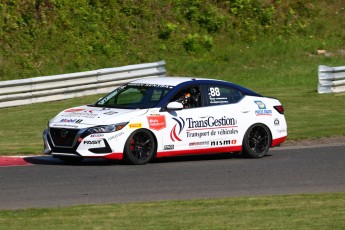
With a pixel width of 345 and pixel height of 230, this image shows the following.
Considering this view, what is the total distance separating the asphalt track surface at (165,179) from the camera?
1209cm

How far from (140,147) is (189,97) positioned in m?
1.45

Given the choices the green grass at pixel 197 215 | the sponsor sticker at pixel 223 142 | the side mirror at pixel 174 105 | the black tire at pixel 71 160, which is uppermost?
the side mirror at pixel 174 105

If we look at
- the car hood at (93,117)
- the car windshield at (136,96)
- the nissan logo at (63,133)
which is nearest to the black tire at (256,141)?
the car windshield at (136,96)

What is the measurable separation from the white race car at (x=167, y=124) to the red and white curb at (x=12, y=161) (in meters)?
0.54

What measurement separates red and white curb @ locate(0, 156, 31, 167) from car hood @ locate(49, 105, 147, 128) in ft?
2.66

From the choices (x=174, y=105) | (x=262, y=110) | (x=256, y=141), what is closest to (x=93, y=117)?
(x=174, y=105)

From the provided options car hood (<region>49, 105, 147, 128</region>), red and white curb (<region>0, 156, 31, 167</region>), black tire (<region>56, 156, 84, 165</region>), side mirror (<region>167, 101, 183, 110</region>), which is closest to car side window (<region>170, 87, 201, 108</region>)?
side mirror (<region>167, 101, 183, 110</region>)

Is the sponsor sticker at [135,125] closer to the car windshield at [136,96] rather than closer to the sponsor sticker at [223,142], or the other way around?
the car windshield at [136,96]

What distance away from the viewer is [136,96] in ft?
51.5

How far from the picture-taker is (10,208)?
11.1 metres

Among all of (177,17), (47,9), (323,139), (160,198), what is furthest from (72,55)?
(160,198)

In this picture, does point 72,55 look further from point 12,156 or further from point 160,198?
point 160,198

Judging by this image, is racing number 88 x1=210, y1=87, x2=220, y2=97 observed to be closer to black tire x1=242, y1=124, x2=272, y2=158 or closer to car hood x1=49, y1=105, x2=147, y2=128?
black tire x1=242, y1=124, x2=272, y2=158

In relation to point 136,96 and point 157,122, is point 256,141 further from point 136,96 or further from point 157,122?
point 136,96
